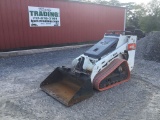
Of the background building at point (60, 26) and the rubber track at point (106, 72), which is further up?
the background building at point (60, 26)

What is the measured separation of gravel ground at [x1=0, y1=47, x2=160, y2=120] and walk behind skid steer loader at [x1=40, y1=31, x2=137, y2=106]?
0.16 meters

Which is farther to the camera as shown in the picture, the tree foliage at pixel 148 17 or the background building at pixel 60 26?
the tree foliage at pixel 148 17

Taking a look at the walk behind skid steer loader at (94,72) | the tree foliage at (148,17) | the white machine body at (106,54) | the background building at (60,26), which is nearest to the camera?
the walk behind skid steer loader at (94,72)

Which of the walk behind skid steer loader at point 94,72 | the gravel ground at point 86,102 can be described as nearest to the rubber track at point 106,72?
the walk behind skid steer loader at point 94,72

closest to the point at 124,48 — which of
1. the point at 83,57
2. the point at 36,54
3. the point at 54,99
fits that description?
the point at 83,57

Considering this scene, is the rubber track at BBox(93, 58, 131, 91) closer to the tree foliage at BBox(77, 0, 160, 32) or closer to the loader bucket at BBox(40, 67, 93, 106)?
the loader bucket at BBox(40, 67, 93, 106)

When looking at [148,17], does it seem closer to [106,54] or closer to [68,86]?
[106,54]

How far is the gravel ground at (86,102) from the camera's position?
3207 mm

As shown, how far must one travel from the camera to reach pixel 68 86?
4.18 metres

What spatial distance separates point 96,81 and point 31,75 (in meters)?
2.45

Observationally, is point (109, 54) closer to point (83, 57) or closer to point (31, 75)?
point (83, 57)

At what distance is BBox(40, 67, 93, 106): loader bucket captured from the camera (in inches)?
143

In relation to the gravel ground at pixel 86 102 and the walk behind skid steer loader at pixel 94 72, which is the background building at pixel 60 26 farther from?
the walk behind skid steer loader at pixel 94 72

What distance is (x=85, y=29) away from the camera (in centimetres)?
1120
